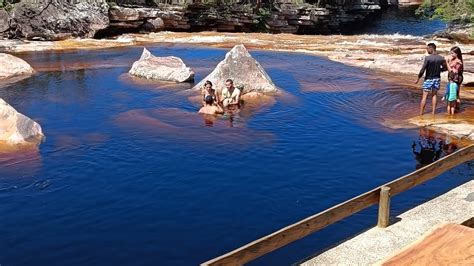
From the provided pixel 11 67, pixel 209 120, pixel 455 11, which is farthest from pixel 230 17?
pixel 209 120

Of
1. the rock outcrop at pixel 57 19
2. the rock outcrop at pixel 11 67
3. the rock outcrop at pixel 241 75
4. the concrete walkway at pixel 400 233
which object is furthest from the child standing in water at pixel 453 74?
the rock outcrop at pixel 57 19

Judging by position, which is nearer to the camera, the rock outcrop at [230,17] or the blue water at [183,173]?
the blue water at [183,173]

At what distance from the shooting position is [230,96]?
17.4m

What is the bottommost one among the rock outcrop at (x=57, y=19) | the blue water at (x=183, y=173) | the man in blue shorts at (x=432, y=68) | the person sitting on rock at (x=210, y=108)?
the blue water at (x=183, y=173)

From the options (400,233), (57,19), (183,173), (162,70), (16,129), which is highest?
(57,19)

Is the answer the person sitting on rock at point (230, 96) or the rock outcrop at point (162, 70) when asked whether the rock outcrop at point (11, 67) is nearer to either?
the rock outcrop at point (162, 70)

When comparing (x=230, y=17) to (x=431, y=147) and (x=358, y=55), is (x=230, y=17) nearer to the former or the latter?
(x=358, y=55)

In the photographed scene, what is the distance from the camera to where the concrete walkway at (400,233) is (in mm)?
7047

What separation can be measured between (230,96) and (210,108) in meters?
1.20

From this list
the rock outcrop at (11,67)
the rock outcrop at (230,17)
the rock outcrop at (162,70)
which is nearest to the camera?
the rock outcrop at (162,70)

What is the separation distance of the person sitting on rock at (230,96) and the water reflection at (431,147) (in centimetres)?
594

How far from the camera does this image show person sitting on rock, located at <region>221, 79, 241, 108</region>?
1728cm

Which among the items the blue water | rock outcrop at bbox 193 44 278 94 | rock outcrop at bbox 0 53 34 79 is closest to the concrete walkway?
the blue water

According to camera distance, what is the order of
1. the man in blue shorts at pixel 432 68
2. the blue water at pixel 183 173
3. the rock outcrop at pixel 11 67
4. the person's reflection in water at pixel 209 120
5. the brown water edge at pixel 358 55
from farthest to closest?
1. the rock outcrop at pixel 11 67
2. the brown water edge at pixel 358 55
3. the person's reflection in water at pixel 209 120
4. the man in blue shorts at pixel 432 68
5. the blue water at pixel 183 173
